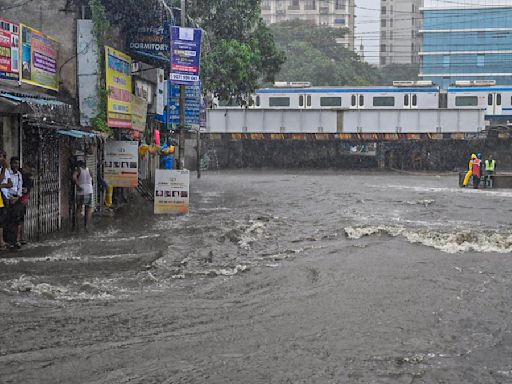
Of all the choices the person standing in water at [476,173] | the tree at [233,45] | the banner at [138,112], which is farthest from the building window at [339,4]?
the banner at [138,112]

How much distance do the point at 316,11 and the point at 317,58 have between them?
129ft

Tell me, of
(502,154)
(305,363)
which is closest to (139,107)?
(305,363)

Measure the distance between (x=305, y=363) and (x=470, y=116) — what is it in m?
36.0

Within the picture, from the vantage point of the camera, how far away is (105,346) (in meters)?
6.89

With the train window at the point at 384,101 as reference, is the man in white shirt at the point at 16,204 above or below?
below

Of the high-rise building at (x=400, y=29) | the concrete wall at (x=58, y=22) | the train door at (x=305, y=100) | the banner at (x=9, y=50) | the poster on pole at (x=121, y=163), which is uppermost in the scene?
the high-rise building at (x=400, y=29)

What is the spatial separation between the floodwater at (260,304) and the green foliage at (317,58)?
54.1 metres

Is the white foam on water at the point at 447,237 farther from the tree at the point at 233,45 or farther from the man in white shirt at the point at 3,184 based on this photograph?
the tree at the point at 233,45

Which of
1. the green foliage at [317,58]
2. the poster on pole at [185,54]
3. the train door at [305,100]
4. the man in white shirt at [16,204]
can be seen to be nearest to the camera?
the man in white shirt at [16,204]

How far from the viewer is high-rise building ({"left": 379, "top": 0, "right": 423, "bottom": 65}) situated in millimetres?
109375

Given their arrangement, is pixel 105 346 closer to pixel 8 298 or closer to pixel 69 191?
pixel 8 298

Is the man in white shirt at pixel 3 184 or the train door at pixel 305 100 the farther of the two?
the train door at pixel 305 100

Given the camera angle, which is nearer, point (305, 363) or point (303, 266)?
point (305, 363)

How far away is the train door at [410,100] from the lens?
136 ft
